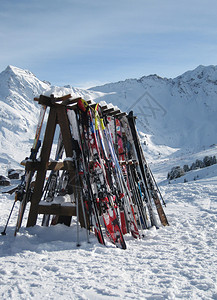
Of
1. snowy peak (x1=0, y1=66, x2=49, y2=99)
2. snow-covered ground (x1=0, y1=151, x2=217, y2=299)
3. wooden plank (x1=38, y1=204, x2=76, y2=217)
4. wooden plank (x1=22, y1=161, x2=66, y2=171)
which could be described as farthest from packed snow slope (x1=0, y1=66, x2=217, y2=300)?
snowy peak (x1=0, y1=66, x2=49, y2=99)

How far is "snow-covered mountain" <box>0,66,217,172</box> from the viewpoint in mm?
121750

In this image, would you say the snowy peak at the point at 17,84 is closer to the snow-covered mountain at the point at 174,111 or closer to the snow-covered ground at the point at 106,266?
the snow-covered mountain at the point at 174,111

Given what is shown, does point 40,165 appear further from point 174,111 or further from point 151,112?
point 174,111

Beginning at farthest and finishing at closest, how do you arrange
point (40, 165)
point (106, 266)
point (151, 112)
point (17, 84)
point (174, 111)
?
point (17, 84) → point (174, 111) → point (151, 112) → point (40, 165) → point (106, 266)

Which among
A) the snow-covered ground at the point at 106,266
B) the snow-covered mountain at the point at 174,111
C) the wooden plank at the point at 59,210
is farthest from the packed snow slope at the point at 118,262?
the snow-covered mountain at the point at 174,111

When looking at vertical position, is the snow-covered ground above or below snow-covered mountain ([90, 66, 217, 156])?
below

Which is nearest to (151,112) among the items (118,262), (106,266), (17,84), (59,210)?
(17,84)

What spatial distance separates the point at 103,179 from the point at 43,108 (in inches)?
66.8

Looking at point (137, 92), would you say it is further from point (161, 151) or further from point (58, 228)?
point (58, 228)

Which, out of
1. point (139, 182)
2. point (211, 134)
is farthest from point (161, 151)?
point (139, 182)

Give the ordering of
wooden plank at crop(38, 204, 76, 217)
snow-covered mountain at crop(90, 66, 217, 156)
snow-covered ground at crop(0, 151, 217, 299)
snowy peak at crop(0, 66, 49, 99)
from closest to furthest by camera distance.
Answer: snow-covered ground at crop(0, 151, 217, 299) → wooden plank at crop(38, 204, 76, 217) → snow-covered mountain at crop(90, 66, 217, 156) → snowy peak at crop(0, 66, 49, 99)

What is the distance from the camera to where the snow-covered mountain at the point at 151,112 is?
399 ft

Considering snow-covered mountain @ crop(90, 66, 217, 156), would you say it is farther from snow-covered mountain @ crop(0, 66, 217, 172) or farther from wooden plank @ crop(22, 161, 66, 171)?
Answer: wooden plank @ crop(22, 161, 66, 171)

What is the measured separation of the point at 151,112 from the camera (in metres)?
163
